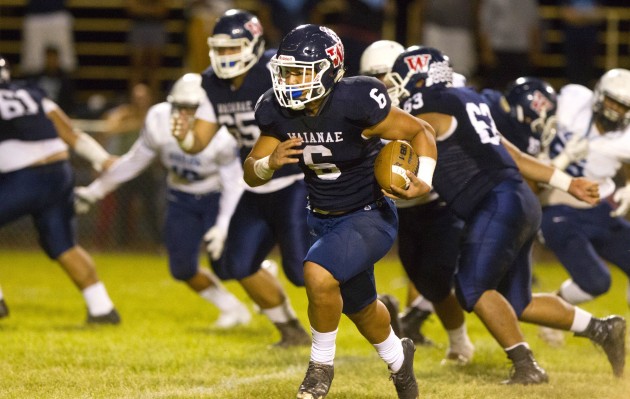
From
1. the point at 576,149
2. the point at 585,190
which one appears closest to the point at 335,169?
the point at 585,190

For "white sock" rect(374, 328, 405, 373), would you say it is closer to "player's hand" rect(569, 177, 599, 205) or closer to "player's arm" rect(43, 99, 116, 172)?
"player's hand" rect(569, 177, 599, 205)

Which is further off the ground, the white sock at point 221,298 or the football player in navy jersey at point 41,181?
the football player in navy jersey at point 41,181

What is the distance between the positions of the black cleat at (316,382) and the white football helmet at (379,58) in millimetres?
2361

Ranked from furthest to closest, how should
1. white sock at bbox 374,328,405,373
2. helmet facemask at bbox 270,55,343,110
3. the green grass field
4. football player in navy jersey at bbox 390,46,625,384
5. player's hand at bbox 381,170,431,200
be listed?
football player in navy jersey at bbox 390,46,625,384, the green grass field, white sock at bbox 374,328,405,373, helmet facemask at bbox 270,55,343,110, player's hand at bbox 381,170,431,200

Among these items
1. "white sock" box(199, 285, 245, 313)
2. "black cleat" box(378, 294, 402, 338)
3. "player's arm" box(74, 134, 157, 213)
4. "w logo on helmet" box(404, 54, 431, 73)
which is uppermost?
"w logo on helmet" box(404, 54, 431, 73)

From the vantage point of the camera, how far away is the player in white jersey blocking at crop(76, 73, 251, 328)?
7.31 m

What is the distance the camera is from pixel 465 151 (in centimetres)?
548

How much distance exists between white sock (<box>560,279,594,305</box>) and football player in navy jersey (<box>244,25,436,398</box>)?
2.11 meters

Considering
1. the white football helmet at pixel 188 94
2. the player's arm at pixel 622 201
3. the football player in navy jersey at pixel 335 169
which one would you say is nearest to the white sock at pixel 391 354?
the football player in navy jersey at pixel 335 169

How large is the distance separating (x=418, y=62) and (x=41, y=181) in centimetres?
287

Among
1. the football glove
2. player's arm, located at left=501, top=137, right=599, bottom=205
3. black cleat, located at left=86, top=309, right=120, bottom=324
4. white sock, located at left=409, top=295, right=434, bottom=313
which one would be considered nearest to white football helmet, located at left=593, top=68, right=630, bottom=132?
the football glove

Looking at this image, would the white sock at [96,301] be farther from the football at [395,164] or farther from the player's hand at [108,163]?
the football at [395,164]

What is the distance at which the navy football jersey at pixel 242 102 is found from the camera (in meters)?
6.21

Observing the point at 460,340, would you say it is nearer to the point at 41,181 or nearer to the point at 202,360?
the point at 202,360
